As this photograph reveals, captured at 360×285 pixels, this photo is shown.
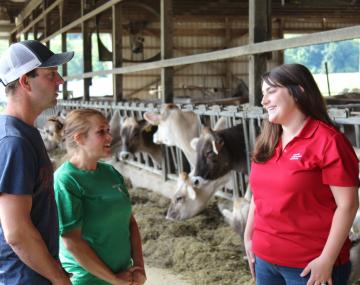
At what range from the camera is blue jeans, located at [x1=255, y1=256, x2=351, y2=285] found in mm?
2203

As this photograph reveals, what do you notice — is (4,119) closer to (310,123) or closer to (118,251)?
(118,251)

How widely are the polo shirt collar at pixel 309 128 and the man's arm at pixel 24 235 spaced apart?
108 cm

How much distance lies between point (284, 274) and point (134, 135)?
5423mm

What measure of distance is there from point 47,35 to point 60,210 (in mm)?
13135

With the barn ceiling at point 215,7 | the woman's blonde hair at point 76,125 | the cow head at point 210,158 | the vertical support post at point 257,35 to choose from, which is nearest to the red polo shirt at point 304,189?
the woman's blonde hair at point 76,125

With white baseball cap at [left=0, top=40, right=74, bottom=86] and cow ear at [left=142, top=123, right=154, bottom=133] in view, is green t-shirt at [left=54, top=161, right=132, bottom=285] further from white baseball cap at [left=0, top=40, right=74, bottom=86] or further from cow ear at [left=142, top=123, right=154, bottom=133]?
cow ear at [left=142, top=123, right=154, bottom=133]

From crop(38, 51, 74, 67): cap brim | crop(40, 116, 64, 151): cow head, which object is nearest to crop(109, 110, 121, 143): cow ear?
crop(40, 116, 64, 151): cow head

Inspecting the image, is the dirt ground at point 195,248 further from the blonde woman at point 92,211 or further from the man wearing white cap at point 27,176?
the man wearing white cap at point 27,176

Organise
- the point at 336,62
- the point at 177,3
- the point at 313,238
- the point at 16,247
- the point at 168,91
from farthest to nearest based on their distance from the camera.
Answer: the point at 336,62, the point at 177,3, the point at 168,91, the point at 313,238, the point at 16,247

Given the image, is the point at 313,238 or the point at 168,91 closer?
the point at 313,238

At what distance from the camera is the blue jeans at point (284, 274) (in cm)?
220

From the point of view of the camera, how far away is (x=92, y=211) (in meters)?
2.31

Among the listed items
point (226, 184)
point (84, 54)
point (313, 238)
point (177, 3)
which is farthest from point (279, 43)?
point (177, 3)

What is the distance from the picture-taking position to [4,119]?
1.93 meters
